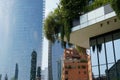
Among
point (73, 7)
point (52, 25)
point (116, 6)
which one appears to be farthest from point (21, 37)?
point (116, 6)

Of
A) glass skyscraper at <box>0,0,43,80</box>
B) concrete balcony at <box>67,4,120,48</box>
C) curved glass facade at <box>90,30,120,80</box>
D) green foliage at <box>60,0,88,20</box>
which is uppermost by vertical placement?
glass skyscraper at <box>0,0,43,80</box>

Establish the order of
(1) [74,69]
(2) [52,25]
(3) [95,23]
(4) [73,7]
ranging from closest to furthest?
1. (3) [95,23]
2. (4) [73,7]
3. (2) [52,25]
4. (1) [74,69]

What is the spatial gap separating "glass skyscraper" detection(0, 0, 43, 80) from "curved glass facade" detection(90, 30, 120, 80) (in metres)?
165

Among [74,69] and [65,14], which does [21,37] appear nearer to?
[74,69]

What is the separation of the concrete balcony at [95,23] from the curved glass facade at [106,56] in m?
0.47

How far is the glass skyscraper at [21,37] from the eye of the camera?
604 feet

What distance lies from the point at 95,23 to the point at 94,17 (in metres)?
0.35

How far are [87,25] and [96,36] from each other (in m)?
2.10

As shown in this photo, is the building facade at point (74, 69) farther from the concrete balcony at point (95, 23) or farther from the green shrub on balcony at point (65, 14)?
the concrete balcony at point (95, 23)

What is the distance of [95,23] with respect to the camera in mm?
13984

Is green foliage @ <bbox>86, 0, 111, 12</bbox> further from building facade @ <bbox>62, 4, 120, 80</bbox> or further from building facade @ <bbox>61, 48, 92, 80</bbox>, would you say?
building facade @ <bbox>61, 48, 92, 80</bbox>

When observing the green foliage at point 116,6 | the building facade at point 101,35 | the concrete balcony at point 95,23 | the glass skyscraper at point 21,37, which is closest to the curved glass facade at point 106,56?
the building facade at point 101,35

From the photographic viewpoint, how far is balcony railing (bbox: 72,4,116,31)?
13.2 meters

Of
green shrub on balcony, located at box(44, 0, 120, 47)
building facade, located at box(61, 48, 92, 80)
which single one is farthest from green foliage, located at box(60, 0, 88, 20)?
building facade, located at box(61, 48, 92, 80)
